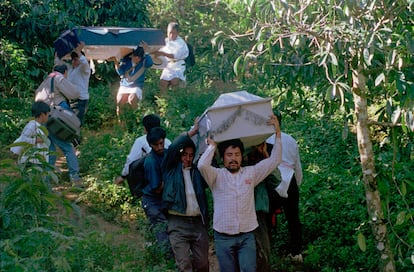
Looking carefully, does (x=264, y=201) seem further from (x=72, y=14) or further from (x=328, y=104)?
(x=72, y=14)

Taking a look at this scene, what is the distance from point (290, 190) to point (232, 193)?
1.35m

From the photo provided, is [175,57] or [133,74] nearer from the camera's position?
[133,74]

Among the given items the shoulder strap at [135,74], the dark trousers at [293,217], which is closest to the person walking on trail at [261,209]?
the dark trousers at [293,217]

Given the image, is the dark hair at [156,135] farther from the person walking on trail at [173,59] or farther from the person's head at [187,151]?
the person walking on trail at [173,59]

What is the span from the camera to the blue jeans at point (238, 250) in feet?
20.1

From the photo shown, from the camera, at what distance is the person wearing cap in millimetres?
11375

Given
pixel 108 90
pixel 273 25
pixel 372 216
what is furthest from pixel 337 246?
pixel 108 90

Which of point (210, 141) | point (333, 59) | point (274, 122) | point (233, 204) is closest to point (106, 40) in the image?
point (210, 141)

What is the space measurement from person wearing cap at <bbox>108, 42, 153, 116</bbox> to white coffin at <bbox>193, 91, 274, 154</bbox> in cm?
533

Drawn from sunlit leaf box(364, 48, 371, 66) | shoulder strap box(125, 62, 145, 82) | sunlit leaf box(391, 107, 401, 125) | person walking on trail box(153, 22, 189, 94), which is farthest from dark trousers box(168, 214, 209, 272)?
person walking on trail box(153, 22, 189, 94)

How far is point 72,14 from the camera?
42.6 ft

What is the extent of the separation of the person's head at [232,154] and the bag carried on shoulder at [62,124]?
302 centimetres

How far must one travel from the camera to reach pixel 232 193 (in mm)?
6129

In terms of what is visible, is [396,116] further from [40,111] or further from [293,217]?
[40,111]
